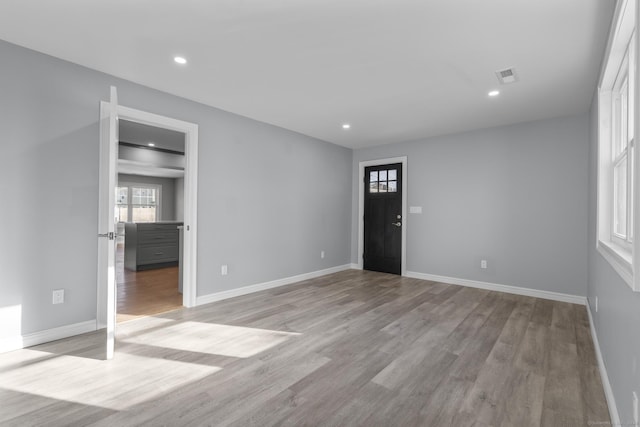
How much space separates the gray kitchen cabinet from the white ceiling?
12.0 ft

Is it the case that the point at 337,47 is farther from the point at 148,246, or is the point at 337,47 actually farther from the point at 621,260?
the point at 148,246

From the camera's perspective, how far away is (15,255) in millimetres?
2496

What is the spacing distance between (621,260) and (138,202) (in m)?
11.6

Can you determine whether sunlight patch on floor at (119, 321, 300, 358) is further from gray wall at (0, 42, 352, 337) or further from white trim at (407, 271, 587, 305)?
white trim at (407, 271, 587, 305)

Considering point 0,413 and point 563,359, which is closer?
point 0,413

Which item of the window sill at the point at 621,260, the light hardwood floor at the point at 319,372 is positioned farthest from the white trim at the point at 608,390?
the window sill at the point at 621,260

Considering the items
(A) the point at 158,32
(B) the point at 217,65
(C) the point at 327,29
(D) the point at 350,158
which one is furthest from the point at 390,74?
(D) the point at 350,158

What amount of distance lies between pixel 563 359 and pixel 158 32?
4.11 meters

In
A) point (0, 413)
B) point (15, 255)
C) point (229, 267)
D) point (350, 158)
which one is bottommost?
point (0, 413)

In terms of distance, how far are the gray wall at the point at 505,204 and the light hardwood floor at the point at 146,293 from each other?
156 inches

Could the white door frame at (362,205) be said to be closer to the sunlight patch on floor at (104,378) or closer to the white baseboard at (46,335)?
the sunlight patch on floor at (104,378)

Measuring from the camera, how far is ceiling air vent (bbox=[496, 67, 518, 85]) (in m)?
2.82

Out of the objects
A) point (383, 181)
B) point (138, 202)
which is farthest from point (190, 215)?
point (138, 202)

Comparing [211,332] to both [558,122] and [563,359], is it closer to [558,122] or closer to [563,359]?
[563,359]
